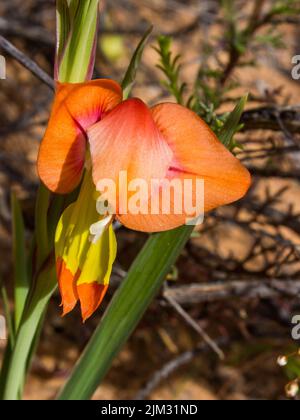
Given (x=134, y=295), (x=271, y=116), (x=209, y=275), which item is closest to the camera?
(x=134, y=295)

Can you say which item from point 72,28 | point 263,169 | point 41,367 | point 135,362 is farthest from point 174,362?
point 72,28

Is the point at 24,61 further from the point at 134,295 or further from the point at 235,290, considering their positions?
the point at 235,290

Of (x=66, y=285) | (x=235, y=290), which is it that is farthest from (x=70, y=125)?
(x=235, y=290)

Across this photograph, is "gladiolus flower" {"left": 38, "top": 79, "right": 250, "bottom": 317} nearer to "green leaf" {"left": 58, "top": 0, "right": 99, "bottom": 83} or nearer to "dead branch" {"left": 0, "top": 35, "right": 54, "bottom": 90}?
"green leaf" {"left": 58, "top": 0, "right": 99, "bottom": 83}

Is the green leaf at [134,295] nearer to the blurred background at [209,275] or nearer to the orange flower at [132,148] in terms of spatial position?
the orange flower at [132,148]

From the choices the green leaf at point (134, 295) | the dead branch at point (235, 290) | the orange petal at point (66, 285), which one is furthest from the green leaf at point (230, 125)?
the dead branch at point (235, 290)

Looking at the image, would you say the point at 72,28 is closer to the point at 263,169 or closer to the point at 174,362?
the point at 263,169
